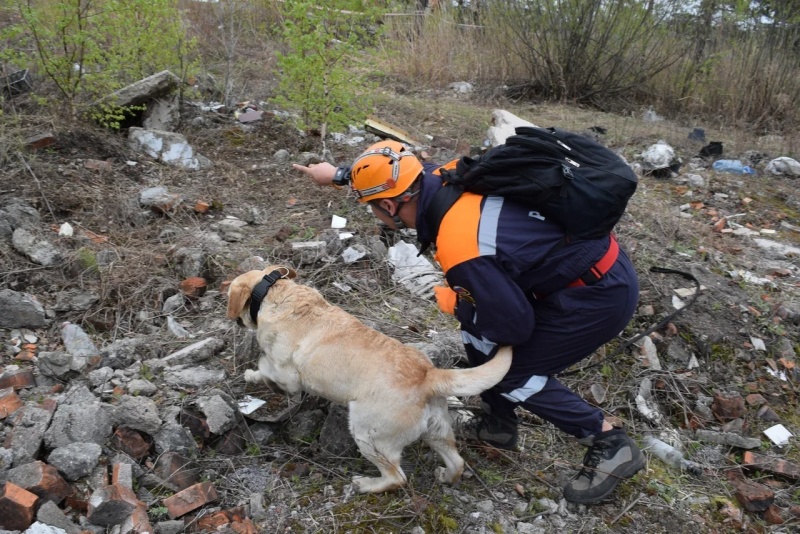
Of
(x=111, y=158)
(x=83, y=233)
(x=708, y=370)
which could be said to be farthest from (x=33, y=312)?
(x=708, y=370)

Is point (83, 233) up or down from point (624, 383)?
up

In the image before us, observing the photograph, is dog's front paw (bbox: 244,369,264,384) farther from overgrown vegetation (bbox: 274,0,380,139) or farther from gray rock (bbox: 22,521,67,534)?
overgrown vegetation (bbox: 274,0,380,139)

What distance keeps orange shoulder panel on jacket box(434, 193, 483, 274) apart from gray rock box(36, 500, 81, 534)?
5.85ft

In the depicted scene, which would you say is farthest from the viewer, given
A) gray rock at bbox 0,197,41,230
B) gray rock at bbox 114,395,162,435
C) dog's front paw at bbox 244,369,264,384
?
gray rock at bbox 0,197,41,230

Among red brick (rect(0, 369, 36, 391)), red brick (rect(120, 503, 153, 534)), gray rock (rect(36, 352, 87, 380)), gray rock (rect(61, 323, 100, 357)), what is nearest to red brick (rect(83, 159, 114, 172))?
gray rock (rect(61, 323, 100, 357))

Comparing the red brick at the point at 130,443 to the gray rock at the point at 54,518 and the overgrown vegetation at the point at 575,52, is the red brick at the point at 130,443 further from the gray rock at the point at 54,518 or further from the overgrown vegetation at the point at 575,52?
the overgrown vegetation at the point at 575,52

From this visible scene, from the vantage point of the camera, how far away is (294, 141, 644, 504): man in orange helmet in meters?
2.40

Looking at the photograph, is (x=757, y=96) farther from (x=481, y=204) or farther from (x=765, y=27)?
(x=481, y=204)

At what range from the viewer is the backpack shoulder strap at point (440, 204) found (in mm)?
2516

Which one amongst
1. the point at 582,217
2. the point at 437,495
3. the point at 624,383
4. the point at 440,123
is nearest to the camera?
the point at 582,217

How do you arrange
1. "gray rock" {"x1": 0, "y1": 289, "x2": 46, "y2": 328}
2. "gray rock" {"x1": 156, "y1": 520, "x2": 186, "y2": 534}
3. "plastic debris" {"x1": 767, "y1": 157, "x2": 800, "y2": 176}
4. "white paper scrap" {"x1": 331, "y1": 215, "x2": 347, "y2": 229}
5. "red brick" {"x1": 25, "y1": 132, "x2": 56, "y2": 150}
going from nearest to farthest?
"gray rock" {"x1": 156, "y1": 520, "x2": 186, "y2": 534} < "gray rock" {"x1": 0, "y1": 289, "x2": 46, "y2": 328} < "white paper scrap" {"x1": 331, "y1": 215, "x2": 347, "y2": 229} < "red brick" {"x1": 25, "y1": 132, "x2": 56, "y2": 150} < "plastic debris" {"x1": 767, "y1": 157, "x2": 800, "y2": 176}

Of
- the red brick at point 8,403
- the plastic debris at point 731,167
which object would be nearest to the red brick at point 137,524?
the red brick at point 8,403

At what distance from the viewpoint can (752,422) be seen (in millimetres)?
3852

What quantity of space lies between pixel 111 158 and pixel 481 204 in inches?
182
